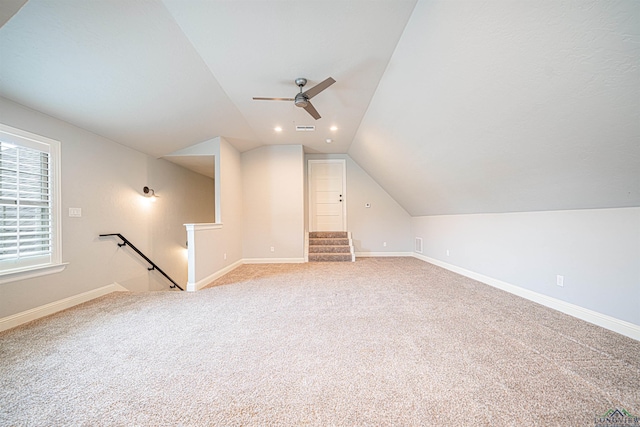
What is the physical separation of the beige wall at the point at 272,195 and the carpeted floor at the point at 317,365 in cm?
263

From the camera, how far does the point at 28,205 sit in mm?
2525

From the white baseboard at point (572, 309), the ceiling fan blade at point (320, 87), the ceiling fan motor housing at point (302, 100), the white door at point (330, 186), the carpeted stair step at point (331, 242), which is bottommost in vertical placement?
the white baseboard at point (572, 309)

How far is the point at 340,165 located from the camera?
6387mm

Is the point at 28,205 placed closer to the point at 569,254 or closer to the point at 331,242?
the point at 331,242

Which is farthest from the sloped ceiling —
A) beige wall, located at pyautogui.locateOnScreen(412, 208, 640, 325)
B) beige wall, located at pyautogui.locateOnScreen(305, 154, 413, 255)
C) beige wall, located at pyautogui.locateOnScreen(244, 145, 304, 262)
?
beige wall, located at pyautogui.locateOnScreen(305, 154, 413, 255)

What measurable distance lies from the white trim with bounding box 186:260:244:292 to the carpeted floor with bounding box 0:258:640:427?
0.58 m

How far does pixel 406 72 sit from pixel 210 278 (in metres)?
4.16

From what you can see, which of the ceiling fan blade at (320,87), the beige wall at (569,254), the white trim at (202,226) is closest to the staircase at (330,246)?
the white trim at (202,226)

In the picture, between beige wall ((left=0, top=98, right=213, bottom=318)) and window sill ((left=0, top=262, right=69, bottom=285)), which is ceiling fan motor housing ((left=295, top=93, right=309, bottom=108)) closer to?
beige wall ((left=0, top=98, right=213, bottom=318))

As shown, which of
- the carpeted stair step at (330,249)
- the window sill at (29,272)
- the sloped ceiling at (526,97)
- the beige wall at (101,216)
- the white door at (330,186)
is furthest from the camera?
the white door at (330,186)

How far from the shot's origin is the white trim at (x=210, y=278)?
3477 mm

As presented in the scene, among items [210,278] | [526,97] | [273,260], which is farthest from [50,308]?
[526,97]

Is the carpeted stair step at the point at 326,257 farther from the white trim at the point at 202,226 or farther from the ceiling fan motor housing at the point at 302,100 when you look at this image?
the ceiling fan motor housing at the point at 302,100

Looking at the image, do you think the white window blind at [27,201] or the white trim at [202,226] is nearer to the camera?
the white window blind at [27,201]
